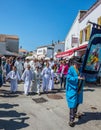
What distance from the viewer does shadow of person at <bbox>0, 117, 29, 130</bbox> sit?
6.85 meters

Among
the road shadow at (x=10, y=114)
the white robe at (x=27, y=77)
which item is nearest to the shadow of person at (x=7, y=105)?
the road shadow at (x=10, y=114)

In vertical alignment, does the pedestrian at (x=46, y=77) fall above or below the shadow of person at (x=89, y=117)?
above

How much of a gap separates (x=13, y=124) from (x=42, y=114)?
150cm

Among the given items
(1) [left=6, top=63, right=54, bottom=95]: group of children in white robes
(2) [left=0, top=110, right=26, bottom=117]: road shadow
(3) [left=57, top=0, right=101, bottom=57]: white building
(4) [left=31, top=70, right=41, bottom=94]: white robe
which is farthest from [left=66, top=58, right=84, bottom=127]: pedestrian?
(3) [left=57, top=0, right=101, bottom=57]: white building

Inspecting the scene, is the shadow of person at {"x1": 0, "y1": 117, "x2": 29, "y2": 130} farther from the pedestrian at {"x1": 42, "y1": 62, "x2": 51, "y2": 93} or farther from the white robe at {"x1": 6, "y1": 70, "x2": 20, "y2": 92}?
the pedestrian at {"x1": 42, "y1": 62, "x2": 51, "y2": 93}

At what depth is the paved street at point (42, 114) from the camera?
23.2 feet

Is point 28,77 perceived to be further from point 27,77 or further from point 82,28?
point 82,28

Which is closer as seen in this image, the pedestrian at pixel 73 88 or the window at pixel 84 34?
the pedestrian at pixel 73 88

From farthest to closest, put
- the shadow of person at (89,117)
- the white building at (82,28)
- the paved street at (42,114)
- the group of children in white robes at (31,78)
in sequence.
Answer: the white building at (82,28) → the group of children in white robes at (31,78) → the shadow of person at (89,117) → the paved street at (42,114)

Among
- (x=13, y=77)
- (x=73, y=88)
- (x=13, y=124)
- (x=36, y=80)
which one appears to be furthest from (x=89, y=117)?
(x=13, y=77)

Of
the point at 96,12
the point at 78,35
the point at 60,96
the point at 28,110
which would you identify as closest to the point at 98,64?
the point at 28,110

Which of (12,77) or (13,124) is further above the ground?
(12,77)

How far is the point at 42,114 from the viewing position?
841 cm

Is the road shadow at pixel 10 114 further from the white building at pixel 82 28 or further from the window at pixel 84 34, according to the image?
the window at pixel 84 34
